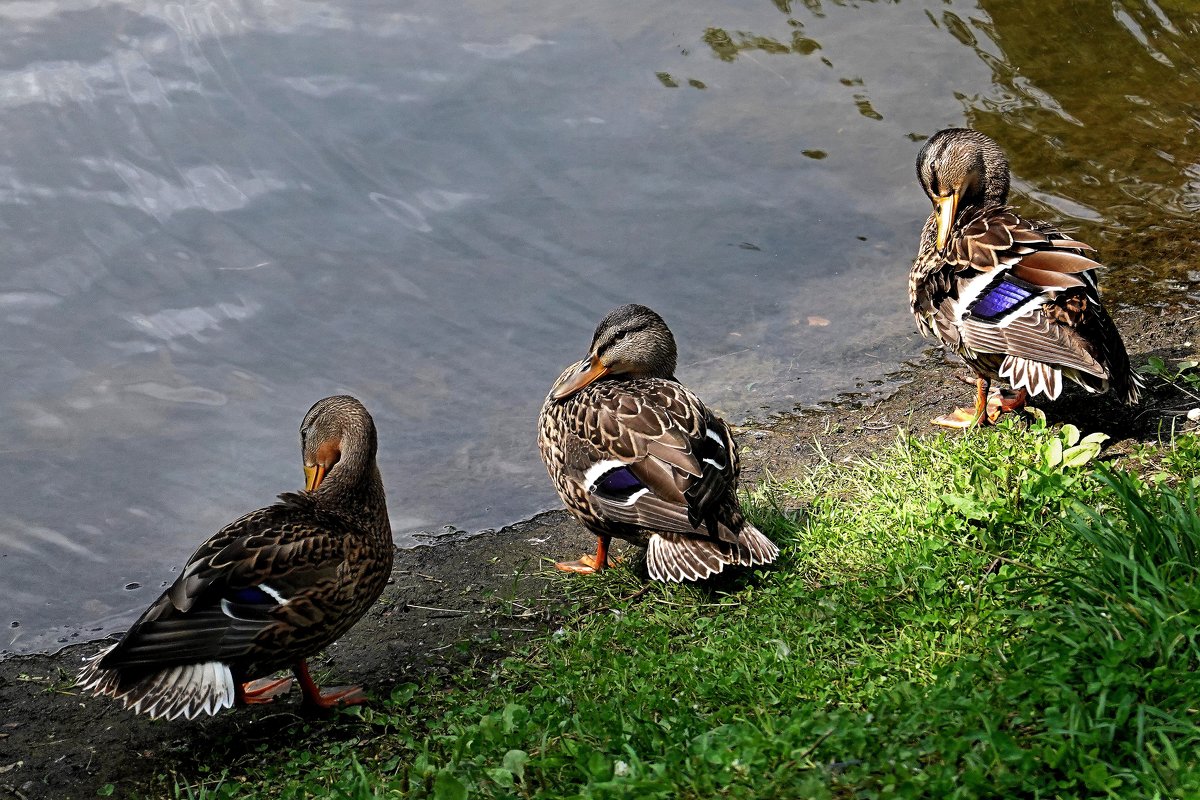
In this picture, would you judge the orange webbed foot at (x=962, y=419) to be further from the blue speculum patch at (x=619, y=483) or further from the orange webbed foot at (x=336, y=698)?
the orange webbed foot at (x=336, y=698)

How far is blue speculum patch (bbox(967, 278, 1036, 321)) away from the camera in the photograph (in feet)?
18.1

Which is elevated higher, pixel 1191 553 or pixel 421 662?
pixel 1191 553

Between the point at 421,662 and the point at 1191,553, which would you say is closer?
the point at 1191,553

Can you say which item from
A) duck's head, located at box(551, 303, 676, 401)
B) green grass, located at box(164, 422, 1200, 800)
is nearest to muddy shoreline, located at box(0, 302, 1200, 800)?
green grass, located at box(164, 422, 1200, 800)

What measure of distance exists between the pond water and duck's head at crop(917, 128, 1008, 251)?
1192 millimetres

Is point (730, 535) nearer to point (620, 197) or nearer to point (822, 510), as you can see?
point (822, 510)

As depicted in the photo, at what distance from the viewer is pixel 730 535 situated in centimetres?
468

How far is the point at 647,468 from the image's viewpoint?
Result: 192 inches

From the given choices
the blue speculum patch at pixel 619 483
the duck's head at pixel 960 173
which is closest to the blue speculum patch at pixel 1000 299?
the duck's head at pixel 960 173

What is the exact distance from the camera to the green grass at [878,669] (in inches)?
113

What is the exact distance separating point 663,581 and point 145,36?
7.04m

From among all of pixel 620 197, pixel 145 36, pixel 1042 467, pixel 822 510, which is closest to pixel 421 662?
pixel 822 510

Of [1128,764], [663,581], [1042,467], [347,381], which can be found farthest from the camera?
[347,381]

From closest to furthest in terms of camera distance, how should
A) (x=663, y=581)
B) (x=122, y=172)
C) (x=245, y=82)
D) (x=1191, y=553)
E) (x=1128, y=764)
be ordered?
1. (x=1128, y=764)
2. (x=1191, y=553)
3. (x=663, y=581)
4. (x=122, y=172)
5. (x=245, y=82)
